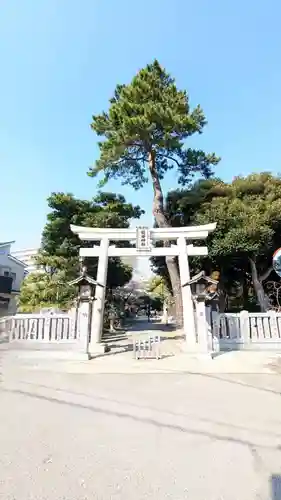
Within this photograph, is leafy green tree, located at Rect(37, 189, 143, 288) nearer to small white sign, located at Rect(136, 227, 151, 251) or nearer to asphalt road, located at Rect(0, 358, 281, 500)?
small white sign, located at Rect(136, 227, 151, 251)

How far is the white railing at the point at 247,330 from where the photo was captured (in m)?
9.92

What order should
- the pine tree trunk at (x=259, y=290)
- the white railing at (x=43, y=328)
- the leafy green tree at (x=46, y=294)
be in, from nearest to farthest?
the white railing at (x=43, y=328)
the pine tree trunk at (x=259, y=290)
the leafy green tree at (x=46, y=294)

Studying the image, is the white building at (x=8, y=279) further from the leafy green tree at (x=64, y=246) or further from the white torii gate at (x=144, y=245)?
the white torii gate at (x=144, y=245)

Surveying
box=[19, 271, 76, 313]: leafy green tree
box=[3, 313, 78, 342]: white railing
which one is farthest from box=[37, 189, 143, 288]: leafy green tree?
box=[3, 313, 78, 342]: white railing

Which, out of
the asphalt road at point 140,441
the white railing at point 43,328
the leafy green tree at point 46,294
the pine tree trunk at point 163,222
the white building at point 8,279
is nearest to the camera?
the asphalt road at point 140,441

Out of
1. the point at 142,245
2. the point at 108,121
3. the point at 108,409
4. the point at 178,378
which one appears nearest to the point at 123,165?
the point at 108,121

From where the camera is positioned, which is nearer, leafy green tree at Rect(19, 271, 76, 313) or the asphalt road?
the asphalt road

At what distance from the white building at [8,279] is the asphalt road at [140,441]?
19946 mm

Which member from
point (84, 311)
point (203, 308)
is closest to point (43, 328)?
point (84, 311)

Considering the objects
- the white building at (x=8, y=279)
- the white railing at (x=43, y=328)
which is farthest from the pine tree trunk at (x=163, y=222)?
the white building at (x=8, y=279)

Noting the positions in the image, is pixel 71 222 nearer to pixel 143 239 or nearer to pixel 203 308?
pixel 143 239

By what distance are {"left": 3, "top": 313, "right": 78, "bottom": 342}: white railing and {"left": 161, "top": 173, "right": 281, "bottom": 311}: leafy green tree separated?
845 cm

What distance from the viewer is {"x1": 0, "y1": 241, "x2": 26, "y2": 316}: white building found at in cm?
2341

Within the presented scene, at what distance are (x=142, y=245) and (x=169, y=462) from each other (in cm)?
978
